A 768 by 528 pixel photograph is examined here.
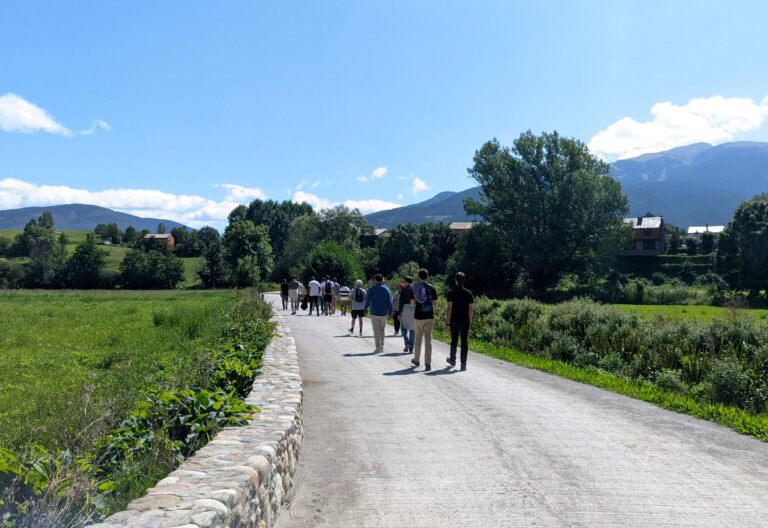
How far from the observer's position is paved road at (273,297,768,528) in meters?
4.25

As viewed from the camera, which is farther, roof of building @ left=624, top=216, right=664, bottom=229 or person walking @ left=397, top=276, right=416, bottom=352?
roof of building @ left=624, top=216, right=664, bottom=229

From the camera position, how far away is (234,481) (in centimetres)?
350

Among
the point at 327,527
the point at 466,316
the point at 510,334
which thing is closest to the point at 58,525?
Answer: the point at 327,527

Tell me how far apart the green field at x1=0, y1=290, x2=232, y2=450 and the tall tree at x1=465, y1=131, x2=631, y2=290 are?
4051 centimetres

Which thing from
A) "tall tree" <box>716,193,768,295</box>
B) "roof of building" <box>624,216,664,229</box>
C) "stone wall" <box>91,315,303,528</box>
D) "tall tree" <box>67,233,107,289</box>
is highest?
"roof of building" <box>624,216,664,229</box>

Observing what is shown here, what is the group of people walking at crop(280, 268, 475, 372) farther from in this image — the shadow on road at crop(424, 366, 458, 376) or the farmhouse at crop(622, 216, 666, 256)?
the farmhouse at crop(622, 216, 666, 256)

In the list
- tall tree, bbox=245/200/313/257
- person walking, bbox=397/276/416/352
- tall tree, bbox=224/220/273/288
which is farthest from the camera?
tall tree, bbox=245/200/313/257

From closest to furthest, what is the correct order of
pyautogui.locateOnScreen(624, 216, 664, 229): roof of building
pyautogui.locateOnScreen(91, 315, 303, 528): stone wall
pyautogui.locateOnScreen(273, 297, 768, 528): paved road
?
pyautogui.locateOnScreen(91, 315, 303, 528): stone wall, pyautogui.locateOnScreen(273, 297, 768, 528): paved road, pyautogui.locateOnScreen(624, 216, 664, 229): roof of building

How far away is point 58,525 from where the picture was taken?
2775mm

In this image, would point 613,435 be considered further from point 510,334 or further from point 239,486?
point 510,334

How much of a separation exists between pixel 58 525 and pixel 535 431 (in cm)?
511

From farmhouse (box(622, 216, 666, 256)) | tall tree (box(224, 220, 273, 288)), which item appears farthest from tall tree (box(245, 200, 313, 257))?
farmhouse (box(622, 216, 666, 256))

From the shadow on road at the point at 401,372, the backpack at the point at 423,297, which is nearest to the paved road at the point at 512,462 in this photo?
the shadow on road at the point at 401,372

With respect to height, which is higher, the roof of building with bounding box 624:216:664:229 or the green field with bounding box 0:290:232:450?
the roof of building with bounding box 624:216:664:229
